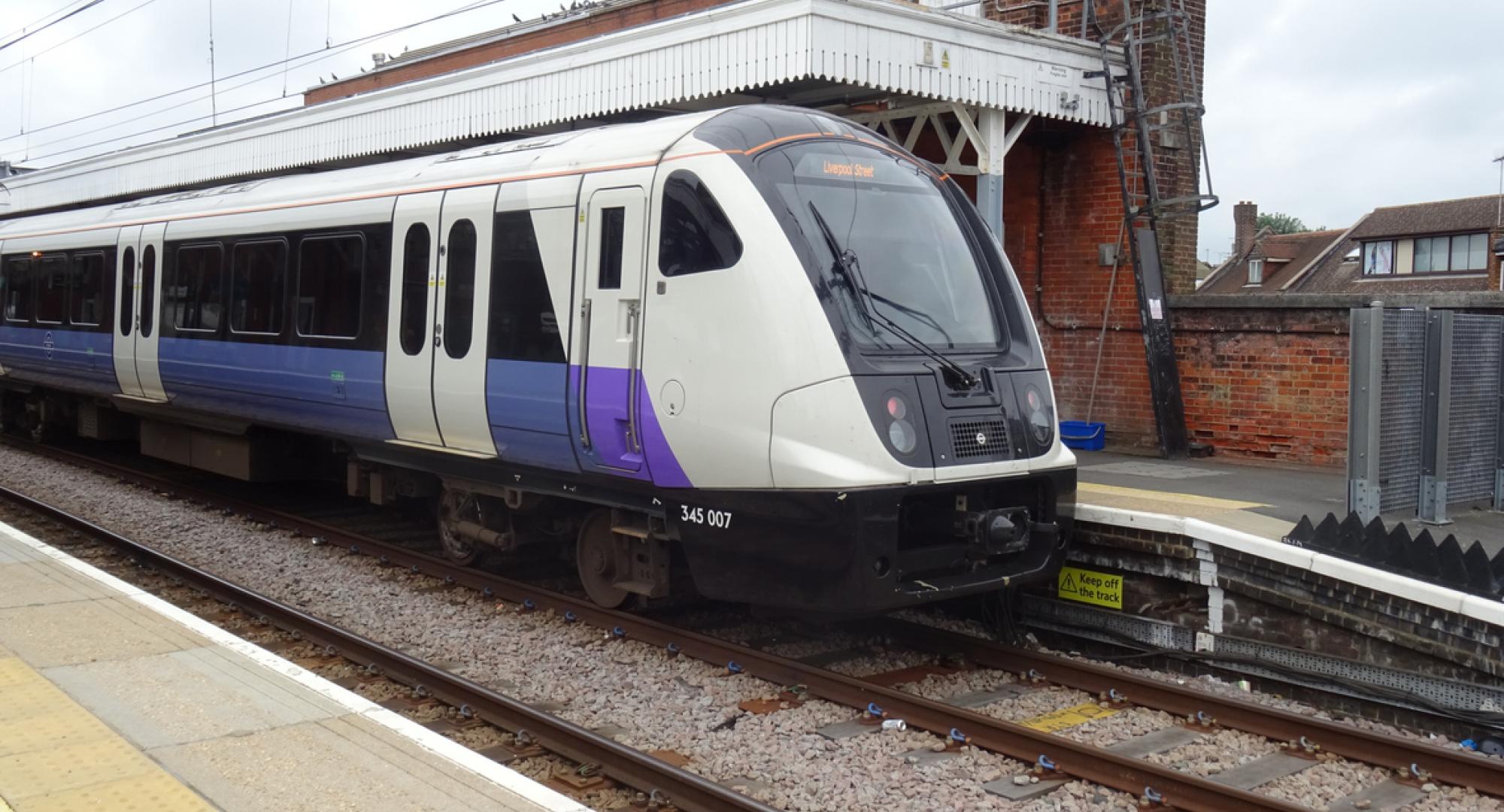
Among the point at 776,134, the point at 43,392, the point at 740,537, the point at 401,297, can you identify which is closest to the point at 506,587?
the point at 401,297

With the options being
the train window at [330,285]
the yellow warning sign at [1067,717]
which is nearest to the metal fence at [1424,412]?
the yellow warning sign at [1067,717]

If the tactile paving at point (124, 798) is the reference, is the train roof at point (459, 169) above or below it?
above

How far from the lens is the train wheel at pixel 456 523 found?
30.1 feet

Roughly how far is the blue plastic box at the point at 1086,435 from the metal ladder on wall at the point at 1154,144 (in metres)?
0.70

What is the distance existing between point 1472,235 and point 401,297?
141 feet

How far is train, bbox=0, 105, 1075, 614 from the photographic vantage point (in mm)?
6309

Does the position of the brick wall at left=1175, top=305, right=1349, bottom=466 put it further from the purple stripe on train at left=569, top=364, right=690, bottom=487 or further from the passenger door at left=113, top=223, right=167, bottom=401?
the passenger door at left=113, top=223, right=167, bottom=401

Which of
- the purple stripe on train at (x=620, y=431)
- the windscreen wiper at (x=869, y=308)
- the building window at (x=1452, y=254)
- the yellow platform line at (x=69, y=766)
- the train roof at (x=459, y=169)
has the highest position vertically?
the building window at (x=1452, y=254)

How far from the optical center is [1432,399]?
880 cm

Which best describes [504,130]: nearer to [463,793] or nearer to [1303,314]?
[1303,314]

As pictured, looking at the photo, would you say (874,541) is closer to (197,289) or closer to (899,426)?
(899,426)

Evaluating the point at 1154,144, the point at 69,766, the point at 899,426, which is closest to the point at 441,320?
the point at 899,426

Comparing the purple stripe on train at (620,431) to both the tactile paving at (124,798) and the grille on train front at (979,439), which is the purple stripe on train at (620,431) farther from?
the tactile paving at (124,798)

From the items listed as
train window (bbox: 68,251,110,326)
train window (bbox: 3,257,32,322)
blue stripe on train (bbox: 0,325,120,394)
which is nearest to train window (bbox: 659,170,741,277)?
blue stripe on train (bbox: 0,325,120,394)
